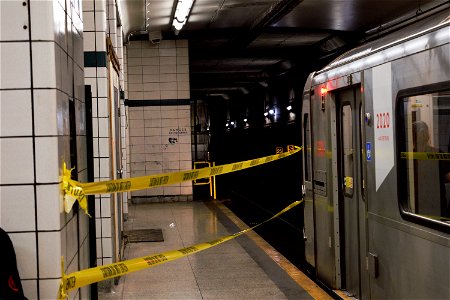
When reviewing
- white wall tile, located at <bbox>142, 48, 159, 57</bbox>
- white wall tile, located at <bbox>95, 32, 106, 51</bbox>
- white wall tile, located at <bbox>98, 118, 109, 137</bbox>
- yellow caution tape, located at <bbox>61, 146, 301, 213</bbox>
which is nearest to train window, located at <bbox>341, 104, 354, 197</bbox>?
yellow caution tape, located at <bbox>61, 146, 301, 213</bbox>

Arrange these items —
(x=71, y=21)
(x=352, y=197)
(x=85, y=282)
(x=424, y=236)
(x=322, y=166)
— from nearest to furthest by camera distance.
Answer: (x=85, y=282) → (x=71, y=21) → (x=424, y=236) → (x=352, y=197) → (x=322, y=166)

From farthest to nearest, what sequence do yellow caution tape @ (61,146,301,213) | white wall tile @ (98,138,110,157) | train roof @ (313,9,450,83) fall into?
white wall tile @ (98,138,110,157) → train roof @ (313,9,450,83) → yellow caution tape @ (61,146,301,213)

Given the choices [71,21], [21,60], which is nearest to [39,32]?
[21,60]

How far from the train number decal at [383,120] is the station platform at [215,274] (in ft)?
7.78

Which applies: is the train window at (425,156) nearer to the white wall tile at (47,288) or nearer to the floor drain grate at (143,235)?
the white wall tile at (47,288)

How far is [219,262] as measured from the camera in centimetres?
842

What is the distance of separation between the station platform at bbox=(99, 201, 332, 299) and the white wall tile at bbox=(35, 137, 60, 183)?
12.9 feet

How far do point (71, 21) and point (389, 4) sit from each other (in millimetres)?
9893

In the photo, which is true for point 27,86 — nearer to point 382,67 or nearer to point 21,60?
point 21,60

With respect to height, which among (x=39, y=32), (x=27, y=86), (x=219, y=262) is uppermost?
(x=39, y=32)

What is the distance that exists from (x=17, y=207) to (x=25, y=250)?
0.23 meters

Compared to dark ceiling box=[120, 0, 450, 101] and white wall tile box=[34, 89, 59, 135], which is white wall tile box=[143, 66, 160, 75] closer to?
dark ceiling box=[120, 0, 450, 101]

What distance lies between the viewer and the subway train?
3998 millimetres

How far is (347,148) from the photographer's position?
6211 mm
